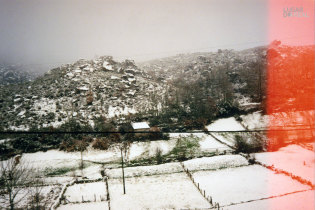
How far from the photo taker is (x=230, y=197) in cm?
2636

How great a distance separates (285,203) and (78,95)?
58.5m

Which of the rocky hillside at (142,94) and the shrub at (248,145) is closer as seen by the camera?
the shrub at (248,145)

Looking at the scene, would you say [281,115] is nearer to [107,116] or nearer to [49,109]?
[107,116]

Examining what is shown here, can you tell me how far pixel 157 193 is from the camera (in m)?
27.9

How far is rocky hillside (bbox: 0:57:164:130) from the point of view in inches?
2202

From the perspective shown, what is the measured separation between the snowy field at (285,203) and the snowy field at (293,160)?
5135 millimetres

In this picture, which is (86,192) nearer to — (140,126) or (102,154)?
(102,154)

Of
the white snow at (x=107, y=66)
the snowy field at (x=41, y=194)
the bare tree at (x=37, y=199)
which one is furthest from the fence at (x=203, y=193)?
the white snow at (x=107, y=66)

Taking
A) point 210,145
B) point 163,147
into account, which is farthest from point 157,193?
point 210,145

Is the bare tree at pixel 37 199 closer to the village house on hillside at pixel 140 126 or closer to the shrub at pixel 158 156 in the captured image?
the shrub at pixel 158 156

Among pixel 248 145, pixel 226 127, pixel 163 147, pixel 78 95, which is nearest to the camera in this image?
pixel 248 145

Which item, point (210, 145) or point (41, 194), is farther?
point (210, 145)

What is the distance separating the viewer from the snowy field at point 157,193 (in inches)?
988

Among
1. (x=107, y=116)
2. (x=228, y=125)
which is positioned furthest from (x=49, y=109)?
(x=228, y=125)
